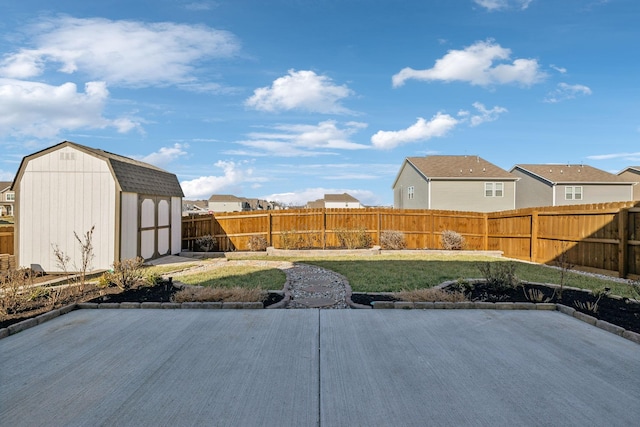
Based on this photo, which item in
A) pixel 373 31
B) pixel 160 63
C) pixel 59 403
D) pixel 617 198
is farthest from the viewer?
pixel 617 198

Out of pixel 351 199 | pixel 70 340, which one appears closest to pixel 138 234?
pixel 70 340

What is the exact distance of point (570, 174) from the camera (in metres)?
27.5

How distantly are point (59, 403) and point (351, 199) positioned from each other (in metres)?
58.8

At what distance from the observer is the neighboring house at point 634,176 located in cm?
3042

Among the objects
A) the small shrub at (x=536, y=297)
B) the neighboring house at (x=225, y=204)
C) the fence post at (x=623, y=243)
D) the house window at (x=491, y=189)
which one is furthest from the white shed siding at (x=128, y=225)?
the neighboring house at (x=225, y=204)

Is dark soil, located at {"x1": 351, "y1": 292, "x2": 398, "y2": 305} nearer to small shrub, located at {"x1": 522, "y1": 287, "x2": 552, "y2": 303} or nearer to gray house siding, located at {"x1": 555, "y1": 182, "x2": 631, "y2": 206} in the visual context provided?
small shrub, located at {"x1": 522, "y1": 287, "x2": 552, "y2": 303}

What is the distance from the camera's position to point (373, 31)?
13.9 meters

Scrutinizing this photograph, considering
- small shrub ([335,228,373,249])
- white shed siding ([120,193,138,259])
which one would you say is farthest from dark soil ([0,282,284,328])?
small shrub ([335,228,373,249])

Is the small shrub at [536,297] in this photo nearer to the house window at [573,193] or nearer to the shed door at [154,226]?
the shed door at [154,226]

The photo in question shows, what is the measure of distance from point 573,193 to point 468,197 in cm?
829

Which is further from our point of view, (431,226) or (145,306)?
(431,226)

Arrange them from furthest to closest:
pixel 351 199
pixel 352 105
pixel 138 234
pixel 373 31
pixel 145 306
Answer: pixel 351 199
pixel 352 105
pixel 373 31
pixel 138 234
pixel 145 306

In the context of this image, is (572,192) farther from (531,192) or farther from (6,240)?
(6,240)

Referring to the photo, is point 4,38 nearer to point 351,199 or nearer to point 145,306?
point 145,306
